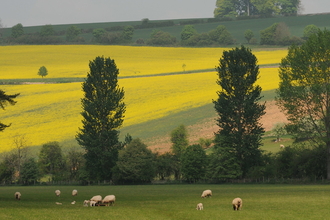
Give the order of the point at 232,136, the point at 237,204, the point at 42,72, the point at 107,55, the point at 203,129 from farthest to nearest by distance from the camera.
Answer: the point at 107,55 → the point at 42,72 → the point at 203,129 → the point at 232,136 → the point at 237,204

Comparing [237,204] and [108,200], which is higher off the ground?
[108,200]

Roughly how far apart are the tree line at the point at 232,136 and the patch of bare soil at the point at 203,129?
110 inches

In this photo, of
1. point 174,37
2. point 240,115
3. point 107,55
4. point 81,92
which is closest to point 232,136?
point 240,115

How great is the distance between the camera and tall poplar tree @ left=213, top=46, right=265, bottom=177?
6606cm

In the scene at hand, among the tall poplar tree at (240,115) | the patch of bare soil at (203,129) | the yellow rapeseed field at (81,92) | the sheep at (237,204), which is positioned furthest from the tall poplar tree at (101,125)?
the sheep at (237,204)

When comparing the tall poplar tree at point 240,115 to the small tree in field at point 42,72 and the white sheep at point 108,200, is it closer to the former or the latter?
the white sheep at point 108,200

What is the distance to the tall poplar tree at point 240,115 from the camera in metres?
66.1

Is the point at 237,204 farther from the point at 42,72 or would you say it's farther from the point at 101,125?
the point at 42,72

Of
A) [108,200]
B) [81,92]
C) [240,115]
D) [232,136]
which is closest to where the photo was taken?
[108,200]

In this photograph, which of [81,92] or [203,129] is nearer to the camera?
[203,129]

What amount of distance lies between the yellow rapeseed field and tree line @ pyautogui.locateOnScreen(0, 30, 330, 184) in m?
12.6

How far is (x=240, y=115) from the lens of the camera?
221ft

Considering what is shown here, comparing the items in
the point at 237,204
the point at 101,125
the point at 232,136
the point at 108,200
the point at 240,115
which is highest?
the point at 240,115

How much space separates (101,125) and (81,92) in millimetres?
41138
